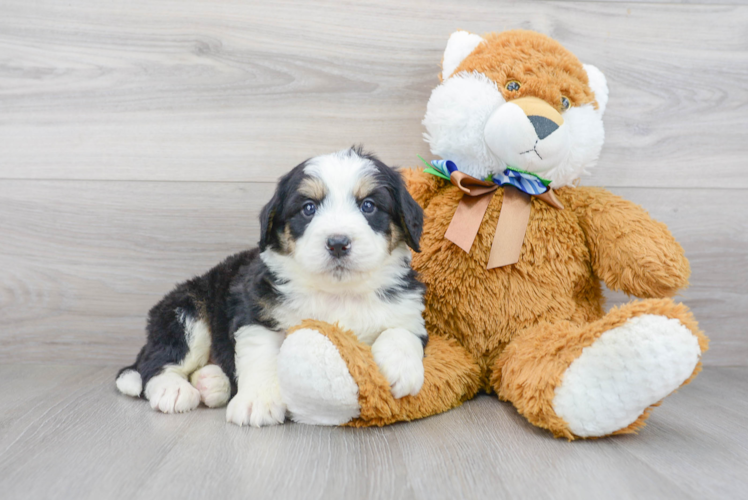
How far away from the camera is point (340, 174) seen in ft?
5.40

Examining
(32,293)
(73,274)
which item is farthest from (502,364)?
(32,293)

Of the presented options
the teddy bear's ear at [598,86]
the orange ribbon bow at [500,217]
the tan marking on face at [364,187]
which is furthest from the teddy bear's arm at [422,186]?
the teddy bear's ear at [598,86]

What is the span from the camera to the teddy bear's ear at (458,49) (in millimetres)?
1989

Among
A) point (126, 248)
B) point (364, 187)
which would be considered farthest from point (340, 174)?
point (126, 248)

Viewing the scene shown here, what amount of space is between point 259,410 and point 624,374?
38.0 inches

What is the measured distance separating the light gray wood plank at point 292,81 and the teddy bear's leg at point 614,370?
1094 mm

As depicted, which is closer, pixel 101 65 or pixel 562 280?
pixel 562 280

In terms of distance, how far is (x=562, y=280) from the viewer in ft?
6.03

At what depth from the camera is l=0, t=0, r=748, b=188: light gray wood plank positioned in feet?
7.54

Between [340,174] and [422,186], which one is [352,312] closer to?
[340,174]

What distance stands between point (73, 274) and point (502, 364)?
5.83 feet

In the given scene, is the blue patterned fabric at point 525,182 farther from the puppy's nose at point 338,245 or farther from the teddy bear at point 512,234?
the puppy's nose at point 338,245

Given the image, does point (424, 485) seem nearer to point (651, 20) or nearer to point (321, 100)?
point (321, 100)

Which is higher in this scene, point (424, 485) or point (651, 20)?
point (651, 20)
